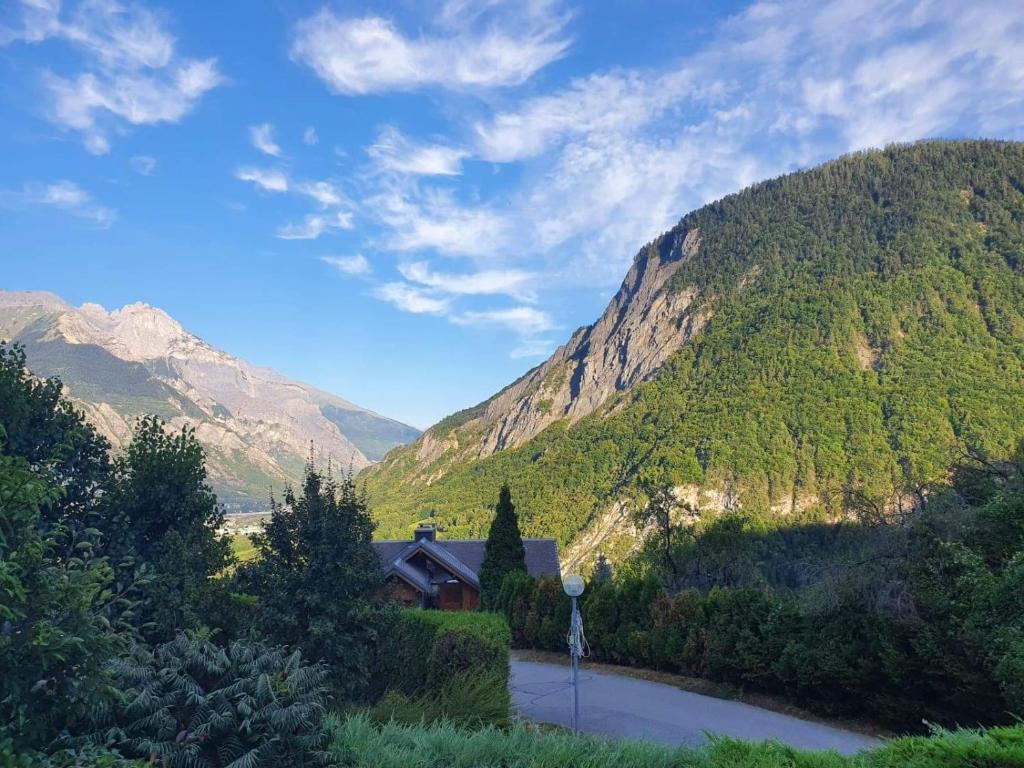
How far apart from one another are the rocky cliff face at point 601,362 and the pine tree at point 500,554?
106 meters

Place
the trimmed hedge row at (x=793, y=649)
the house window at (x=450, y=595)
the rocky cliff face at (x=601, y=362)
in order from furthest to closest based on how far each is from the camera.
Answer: the rocky cliff face at (x=601, y=362)
the house window at (x=450, y=595)
the trimmed hedge row at (x=793, y=649)

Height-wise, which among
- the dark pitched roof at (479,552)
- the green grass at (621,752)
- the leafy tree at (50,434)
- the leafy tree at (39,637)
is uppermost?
the leafy tree at (50,434)

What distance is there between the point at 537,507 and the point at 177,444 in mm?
89671

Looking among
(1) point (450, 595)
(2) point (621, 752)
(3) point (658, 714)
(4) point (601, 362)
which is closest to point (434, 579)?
(1) point (450, 595)

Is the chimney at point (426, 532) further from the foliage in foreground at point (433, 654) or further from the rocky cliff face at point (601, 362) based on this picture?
the rocky cliff face at point (601, 362)

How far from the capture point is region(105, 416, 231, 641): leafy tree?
10578 millimetres

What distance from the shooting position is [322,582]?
8984mm

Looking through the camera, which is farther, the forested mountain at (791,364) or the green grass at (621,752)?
the forested mountain at (791,364)

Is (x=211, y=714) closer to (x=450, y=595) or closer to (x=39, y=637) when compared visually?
(x=39, y=637)

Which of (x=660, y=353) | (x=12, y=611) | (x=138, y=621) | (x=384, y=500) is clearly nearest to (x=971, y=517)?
(x=12, y=611)

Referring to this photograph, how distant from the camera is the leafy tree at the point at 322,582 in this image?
8742mm

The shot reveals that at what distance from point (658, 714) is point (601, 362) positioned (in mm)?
138044

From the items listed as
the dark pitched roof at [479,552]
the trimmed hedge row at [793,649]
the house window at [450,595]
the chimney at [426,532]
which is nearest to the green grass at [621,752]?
the trimmed hedge row at [793,649]

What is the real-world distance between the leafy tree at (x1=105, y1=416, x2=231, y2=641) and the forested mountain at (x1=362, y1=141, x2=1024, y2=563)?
2369 inches
